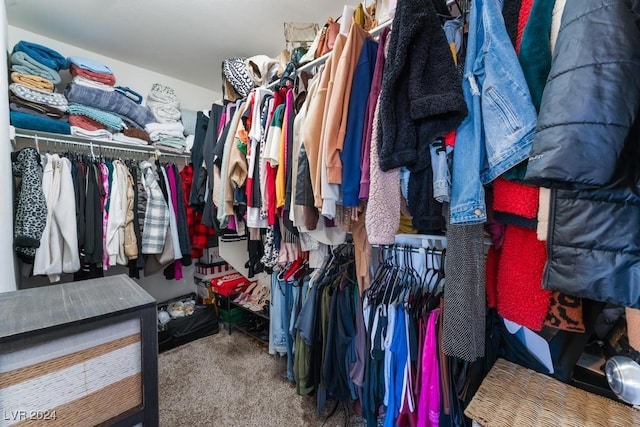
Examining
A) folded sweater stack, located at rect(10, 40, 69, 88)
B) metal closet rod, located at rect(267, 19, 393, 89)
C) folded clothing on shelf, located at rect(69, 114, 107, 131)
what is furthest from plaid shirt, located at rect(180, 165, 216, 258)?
metal closet rod, located at rect(267, 19, 393, 89)

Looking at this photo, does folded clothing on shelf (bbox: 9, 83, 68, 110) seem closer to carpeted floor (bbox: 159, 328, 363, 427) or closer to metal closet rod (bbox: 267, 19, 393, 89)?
metal closet rod (bbox: 267, 19, 393, 89)

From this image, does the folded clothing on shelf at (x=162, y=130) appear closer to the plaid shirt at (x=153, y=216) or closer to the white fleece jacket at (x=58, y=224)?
the plaid shirt at (x=153, y=216)

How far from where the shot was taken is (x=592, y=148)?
425 millimetres

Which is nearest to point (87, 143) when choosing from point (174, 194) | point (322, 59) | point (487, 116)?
point (174, 194)

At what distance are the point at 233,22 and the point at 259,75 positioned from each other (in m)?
0.40

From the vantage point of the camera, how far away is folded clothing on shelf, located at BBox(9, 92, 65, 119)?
1.56 m

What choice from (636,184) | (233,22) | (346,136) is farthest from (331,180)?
(233,22)

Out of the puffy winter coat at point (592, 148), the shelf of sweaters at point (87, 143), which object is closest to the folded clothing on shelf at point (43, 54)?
the shelf of sweaters at point (87, 143)

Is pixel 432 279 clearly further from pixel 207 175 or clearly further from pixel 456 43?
pixel 207 175

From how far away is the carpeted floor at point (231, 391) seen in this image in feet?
4.56

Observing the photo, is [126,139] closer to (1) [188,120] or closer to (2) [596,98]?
(1) [188,120]

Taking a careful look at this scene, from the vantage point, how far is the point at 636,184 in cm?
44

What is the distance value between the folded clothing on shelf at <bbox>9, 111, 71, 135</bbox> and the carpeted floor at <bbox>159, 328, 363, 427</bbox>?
177cm

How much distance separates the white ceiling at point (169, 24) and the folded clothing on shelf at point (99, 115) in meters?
0.54
